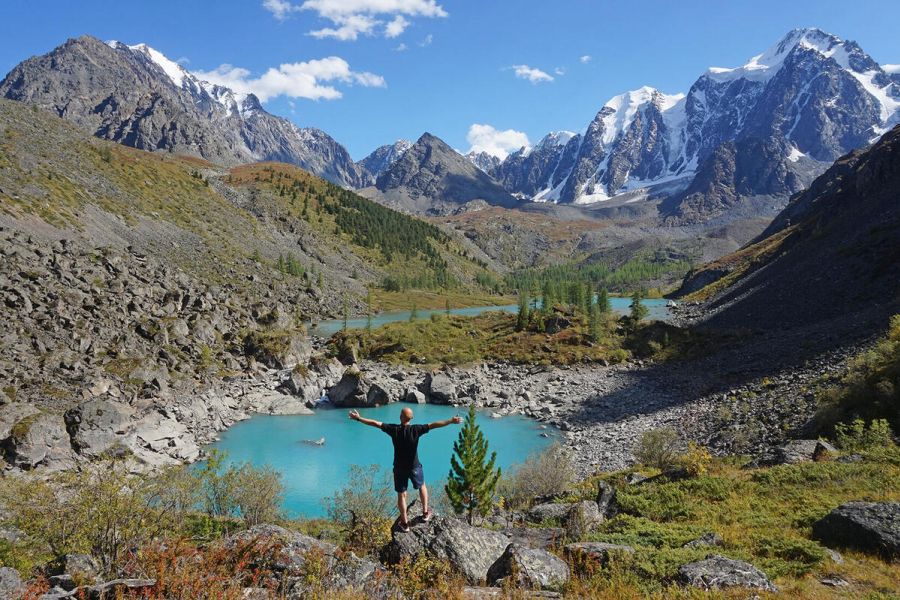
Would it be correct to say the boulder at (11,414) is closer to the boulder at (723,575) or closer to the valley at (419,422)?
the valley at (419,422)

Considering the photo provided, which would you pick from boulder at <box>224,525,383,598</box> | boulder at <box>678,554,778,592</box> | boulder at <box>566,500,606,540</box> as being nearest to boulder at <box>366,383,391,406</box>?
boulder at <box>566,500,606,540</box>

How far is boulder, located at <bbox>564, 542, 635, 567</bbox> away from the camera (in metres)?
11.8

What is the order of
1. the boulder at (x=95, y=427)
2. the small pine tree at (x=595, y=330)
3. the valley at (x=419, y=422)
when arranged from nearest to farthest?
the valley at (x=419, y=422)
the boulder at (x=95, y=427)
the small pine tree at (x=595, y=330)

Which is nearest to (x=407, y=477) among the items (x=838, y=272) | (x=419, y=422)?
(x=419, y=422)

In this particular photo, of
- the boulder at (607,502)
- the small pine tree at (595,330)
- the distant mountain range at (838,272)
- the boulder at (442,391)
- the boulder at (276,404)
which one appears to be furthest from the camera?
the small pine tree at (595,330)

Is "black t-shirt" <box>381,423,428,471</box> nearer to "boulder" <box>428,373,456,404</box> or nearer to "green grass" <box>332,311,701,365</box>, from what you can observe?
"boulder" <box>428,373,456,404</box>

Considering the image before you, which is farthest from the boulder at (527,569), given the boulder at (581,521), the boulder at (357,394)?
the boulder at (357,394)

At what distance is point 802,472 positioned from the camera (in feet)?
67.1

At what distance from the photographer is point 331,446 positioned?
51.3m

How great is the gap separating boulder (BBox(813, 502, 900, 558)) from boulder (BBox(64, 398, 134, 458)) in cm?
4455

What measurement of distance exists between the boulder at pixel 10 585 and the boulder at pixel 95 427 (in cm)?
3295

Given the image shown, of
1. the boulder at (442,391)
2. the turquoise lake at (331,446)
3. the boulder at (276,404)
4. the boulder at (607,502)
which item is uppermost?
the boulder at (607,502)

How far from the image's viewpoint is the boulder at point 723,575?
10.1 m

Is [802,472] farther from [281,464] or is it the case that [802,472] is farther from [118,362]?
[118,362]
